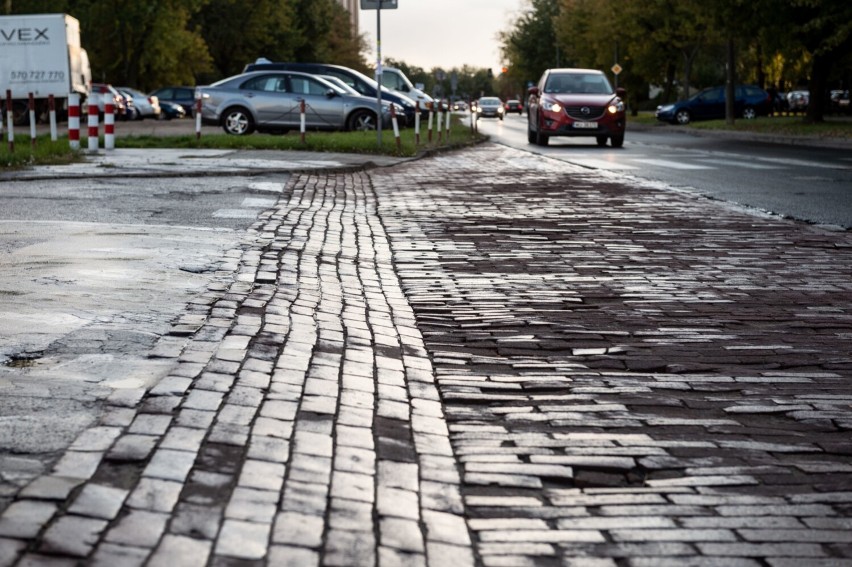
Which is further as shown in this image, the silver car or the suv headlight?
the suv headlight

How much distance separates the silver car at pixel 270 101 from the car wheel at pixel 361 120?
0.04 m

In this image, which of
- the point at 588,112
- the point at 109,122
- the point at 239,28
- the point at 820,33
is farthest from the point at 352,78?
the point at 239,28

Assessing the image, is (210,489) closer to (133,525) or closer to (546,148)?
(133,525)

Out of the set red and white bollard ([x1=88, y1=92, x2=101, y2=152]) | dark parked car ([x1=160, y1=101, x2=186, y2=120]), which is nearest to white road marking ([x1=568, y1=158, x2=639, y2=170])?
red and white bollard ([x1=88, y1=92, x2=101, y2=152])

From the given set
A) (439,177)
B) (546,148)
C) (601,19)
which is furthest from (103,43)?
(439,177)

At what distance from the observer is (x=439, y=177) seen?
17.2m

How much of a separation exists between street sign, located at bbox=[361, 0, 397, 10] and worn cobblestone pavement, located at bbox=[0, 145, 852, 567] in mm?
13932

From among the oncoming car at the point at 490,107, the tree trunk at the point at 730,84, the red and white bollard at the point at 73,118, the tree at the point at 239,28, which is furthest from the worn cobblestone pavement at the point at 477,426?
the oncoming car at the point at 490,107

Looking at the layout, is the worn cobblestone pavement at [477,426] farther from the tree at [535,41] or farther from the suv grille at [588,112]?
the tree at [535,41]

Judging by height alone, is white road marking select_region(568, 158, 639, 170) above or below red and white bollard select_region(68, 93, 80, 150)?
below

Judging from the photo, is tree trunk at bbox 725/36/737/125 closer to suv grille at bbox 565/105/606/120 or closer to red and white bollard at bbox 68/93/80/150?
suv grille at bbox 565/105/606/120

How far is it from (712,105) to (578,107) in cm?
2643

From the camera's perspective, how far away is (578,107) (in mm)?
29469

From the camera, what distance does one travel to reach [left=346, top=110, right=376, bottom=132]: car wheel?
3003cm
